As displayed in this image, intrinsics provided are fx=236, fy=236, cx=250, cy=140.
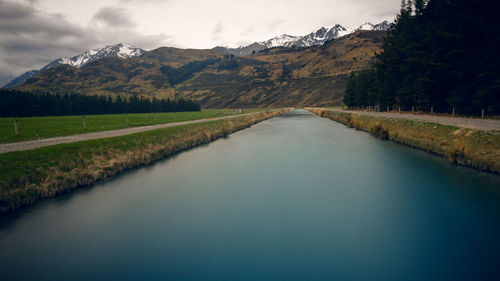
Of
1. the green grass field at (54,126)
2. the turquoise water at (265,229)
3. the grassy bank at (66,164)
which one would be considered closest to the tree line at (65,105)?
the green grass field at (54,126)

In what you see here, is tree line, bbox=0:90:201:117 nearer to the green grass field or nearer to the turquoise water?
the green grass field

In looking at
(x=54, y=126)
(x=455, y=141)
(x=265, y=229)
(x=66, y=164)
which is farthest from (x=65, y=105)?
(x=455, y=141)

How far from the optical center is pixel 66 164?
13.8m

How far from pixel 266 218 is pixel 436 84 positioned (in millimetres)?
38406

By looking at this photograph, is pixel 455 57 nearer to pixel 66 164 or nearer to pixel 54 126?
pixel 66 164

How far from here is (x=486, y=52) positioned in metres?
27.5

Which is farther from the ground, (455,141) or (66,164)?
(455,141)

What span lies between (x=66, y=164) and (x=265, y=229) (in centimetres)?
1230

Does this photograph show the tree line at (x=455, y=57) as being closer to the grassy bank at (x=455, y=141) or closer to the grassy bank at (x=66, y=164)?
the grassy bank at (x=455, y=141)

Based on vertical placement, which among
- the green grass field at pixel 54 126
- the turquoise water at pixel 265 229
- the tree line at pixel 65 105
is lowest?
the turquoise water at pixel 265 229

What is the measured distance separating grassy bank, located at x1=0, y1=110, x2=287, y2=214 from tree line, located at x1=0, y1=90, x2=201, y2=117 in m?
79.0

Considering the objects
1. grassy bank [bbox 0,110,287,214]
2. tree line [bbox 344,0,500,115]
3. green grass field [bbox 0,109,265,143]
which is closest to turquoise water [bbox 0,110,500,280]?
grassy bank [bbox 0,110,287,214]

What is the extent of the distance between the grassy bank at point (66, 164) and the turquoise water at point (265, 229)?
812 mm

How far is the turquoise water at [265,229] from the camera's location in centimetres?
720
